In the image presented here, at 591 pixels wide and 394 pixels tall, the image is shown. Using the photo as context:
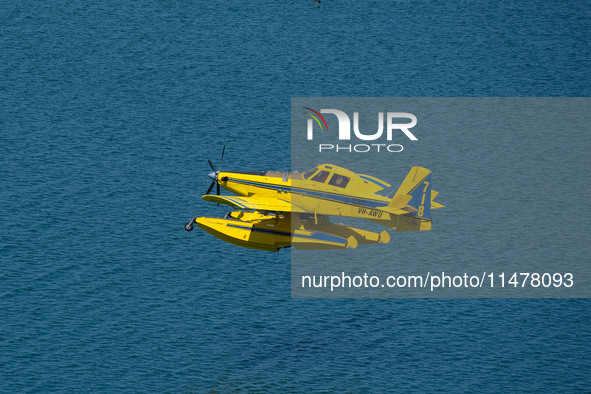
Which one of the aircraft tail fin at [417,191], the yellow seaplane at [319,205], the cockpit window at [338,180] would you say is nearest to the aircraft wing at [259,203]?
the yellow seaplane at [319,205]

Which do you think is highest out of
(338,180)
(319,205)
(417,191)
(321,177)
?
(321,177)

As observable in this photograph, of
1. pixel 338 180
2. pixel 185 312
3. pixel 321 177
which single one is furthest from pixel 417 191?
pixel 185 312

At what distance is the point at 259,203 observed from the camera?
92938 millimetres

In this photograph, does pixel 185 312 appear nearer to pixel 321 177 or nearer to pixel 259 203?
pixel 259 203

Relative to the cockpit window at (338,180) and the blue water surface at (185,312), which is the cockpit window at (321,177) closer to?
the cockpit window at (338,180)

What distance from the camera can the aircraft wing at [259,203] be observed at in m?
89.3

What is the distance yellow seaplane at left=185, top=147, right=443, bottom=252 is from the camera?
92.9m

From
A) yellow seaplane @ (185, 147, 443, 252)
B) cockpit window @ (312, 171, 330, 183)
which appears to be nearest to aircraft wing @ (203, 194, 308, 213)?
yellow seaplane @ (185, 147, 443, 252)

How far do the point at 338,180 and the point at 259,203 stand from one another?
25.4ft

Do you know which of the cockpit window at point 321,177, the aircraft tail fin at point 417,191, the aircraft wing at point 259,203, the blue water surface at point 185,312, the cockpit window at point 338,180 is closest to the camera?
the aircraft wing at point 259,203

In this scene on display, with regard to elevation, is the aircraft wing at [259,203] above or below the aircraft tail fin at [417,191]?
below

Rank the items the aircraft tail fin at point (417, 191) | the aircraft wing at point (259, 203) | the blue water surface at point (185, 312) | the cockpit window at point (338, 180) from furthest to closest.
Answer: the blue water surface at point (185, 312)
the cockpit window at point (338, 180)
the aircraft tail fin at point (417, 191)
the aircraft wing at point (259, 203)

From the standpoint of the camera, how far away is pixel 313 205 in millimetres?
94562

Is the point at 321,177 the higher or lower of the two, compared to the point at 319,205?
higher
